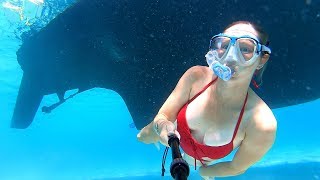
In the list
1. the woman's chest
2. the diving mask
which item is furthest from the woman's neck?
the diving mask

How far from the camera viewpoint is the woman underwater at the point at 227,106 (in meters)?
3.56

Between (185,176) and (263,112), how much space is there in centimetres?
220

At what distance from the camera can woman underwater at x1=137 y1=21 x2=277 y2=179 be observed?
3.56 m

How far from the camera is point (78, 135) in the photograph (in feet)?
282

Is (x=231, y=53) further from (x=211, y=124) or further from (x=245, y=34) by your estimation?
(x=211, y=124)

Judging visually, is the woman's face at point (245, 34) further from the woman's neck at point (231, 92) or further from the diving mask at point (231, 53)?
the woman's neck at point (231, 92)

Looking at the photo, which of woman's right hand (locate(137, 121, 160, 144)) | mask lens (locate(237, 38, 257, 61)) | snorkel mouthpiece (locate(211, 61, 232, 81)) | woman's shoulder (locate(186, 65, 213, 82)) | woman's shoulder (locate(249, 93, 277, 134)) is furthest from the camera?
woman's right hand (locate(137, 121, 160, 144))

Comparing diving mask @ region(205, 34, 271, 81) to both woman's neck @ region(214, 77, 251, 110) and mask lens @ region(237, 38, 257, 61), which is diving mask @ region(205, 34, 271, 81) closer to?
mask lens @ region(237, 38, 257, 61)

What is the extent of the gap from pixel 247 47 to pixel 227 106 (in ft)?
2.85

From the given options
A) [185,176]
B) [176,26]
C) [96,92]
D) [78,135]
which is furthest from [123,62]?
[78,135]

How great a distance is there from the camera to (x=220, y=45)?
145 inches

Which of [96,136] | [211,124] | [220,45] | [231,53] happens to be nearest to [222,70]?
[231,53]

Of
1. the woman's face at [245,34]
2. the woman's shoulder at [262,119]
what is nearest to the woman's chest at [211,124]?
the woman's shoulder at [262,119]

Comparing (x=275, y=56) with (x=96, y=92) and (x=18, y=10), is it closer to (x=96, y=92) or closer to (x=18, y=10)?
(x=18, y=10)
